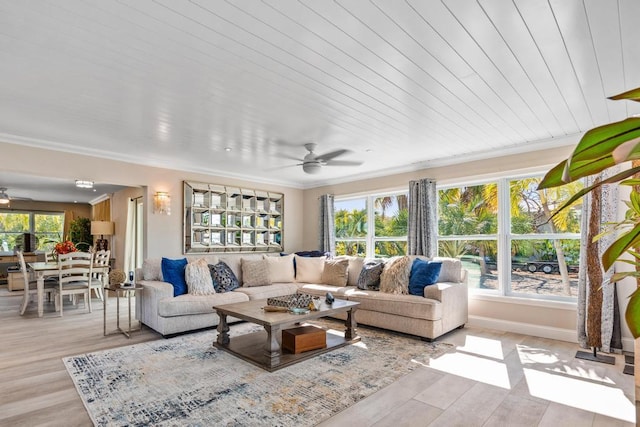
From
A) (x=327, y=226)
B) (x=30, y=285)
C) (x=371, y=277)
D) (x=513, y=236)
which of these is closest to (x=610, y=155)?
(x=371, y=277)

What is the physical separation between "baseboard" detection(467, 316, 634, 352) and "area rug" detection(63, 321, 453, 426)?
115 cm

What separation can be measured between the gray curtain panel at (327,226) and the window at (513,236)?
2.15 meters

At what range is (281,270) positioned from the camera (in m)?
5.86

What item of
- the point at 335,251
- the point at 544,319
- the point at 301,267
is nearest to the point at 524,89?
the point at 544,319

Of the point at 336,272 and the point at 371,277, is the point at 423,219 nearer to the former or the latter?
the point at 371,277

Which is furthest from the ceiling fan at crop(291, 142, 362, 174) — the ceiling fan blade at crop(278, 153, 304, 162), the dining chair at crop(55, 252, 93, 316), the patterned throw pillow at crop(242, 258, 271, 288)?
the dining chair at crop(55, 252, 93, 316)

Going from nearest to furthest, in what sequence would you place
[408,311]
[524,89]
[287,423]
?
[287,423], [524,89], [408,311]

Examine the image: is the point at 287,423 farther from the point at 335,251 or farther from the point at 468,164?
the point at 335,251

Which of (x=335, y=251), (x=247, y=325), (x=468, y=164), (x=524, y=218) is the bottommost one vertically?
(x=247, y=325)

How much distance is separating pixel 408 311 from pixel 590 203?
2.37 meters

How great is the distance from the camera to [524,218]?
4.80 m

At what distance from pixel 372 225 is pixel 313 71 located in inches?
166

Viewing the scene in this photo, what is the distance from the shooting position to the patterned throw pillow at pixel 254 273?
545cm

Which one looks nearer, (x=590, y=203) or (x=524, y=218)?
(x=590, y=203)
